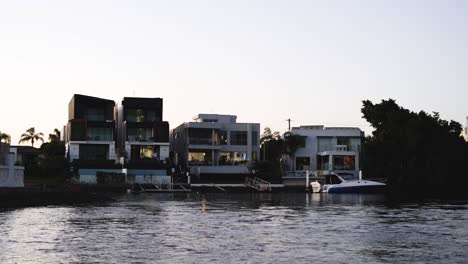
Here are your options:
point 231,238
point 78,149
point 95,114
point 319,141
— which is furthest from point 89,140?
point 231,238

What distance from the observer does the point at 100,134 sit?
9506 cm

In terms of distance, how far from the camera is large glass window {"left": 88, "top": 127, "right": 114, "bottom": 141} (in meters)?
94.8

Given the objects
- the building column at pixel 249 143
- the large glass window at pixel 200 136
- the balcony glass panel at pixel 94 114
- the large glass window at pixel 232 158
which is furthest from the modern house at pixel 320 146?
the balcony glass panel at pixel 94 114

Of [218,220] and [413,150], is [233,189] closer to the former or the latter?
[413,150]

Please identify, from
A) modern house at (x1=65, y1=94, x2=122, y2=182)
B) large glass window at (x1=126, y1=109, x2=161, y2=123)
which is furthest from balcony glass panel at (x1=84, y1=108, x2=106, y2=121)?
large glass window at (x1=126, y1=109, x2=161, y2=123)

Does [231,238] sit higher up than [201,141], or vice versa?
[201,141]

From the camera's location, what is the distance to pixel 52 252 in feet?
73.2

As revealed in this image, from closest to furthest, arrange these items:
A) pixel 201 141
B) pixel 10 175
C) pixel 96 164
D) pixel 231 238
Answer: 1. pixel 231 238
2. pixel 10 175
3. pixel 96 164
4. pixel 201 141

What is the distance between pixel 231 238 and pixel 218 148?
2910 inches

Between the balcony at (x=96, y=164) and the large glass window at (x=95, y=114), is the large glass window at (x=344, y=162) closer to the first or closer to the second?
the balcony at (x=96, y=164)

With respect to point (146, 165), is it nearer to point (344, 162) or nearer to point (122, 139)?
point (122, 139)

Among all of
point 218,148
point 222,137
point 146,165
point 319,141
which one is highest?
point 222,137

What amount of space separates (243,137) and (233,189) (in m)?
19.3

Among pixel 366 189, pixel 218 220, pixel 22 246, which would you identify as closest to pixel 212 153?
pixel 366 189
